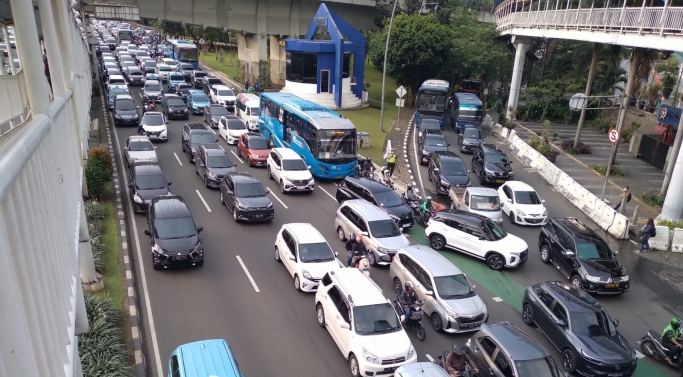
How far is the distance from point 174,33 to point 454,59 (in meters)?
64.3

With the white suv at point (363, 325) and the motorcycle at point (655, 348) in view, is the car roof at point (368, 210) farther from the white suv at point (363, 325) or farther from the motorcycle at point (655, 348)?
the motorcycle at point (655, 348)

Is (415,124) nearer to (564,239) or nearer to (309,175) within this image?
(309,175)

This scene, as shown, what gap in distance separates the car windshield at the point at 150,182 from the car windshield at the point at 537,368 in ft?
45.8

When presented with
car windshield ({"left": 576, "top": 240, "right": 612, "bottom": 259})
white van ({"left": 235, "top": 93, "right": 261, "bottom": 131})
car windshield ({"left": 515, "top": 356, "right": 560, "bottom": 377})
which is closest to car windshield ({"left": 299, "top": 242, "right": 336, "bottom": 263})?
car windshield ({"left": 515, "top": 356, "right": 560, "bottom": 377})

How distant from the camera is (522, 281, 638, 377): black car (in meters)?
11.0

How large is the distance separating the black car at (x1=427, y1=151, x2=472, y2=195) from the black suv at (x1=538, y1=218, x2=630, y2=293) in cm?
538

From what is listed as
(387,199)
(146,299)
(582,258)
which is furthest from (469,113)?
(146,299)

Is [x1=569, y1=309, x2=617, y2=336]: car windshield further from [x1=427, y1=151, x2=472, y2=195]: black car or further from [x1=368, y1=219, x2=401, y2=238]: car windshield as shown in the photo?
[x1=427, y1=151, x2=472, y2=195]: black car

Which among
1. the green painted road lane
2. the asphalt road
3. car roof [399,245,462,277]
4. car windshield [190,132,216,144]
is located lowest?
the green painted road lane

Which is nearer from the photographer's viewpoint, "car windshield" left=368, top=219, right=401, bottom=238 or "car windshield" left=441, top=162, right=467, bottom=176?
"car windshield" left=368, top=219, right=401, bottom=238

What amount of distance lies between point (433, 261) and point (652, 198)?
1498 cm

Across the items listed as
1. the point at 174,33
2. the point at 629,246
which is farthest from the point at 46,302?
the point at 174,33

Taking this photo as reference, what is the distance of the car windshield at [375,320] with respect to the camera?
424 inches

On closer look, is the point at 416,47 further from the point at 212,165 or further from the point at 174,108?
the point at 212,165
